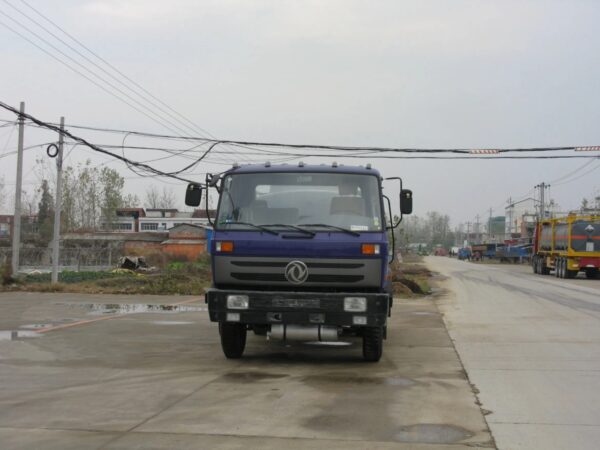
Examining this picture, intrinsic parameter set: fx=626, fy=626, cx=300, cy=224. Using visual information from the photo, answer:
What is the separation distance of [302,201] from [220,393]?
113 inches

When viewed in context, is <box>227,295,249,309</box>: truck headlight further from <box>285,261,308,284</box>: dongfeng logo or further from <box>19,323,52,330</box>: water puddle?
<box>19,323,52,330</box>: water puddle

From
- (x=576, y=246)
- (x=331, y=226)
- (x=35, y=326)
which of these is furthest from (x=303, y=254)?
(x=576, y=246)

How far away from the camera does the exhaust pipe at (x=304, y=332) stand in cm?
830

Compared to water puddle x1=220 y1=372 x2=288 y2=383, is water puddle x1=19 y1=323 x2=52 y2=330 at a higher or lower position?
lower

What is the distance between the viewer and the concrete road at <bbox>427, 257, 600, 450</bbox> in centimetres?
571

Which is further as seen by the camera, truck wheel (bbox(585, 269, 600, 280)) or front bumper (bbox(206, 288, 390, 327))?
truck wheel (bbox(585, 269, 600, 280))

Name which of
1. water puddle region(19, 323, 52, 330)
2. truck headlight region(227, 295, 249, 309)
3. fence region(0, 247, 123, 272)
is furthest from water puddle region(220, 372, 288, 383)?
fence region(0, 247, 123, 272)

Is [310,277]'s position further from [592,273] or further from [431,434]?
[592,273]

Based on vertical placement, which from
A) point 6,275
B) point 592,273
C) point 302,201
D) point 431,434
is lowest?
point 6,275

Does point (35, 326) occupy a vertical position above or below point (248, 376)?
below

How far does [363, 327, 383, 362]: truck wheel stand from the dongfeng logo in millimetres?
1321

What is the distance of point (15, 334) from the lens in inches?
462

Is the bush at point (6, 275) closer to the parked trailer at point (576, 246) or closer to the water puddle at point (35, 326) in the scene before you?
the water puddle at point (35, 326)

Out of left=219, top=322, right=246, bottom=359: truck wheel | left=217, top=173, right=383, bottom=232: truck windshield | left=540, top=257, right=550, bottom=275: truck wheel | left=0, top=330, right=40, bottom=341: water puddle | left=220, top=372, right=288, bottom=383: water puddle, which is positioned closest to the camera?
left=220, top=372, right=288, bottom=383: water puddle
